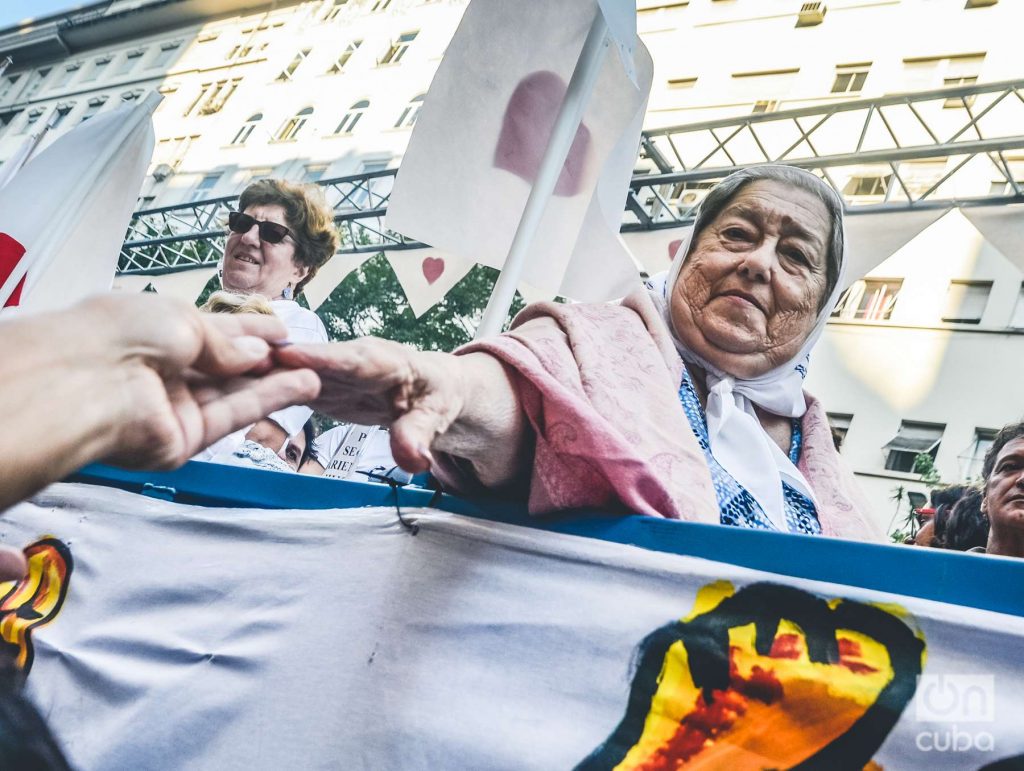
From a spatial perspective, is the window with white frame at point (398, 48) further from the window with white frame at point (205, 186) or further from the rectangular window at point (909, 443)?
the rectangular window at point (909, 443)

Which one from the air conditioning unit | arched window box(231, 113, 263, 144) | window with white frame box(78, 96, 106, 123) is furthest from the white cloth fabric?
window with white frame box(78, 96, 106, 123)

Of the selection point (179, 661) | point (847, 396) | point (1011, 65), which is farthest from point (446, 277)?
point (1011, 65)

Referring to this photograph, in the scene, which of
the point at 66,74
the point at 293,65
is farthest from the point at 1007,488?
the point at 66,74

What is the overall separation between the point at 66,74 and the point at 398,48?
18365 mm

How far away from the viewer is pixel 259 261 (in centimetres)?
381

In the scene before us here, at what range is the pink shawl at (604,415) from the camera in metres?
1.34

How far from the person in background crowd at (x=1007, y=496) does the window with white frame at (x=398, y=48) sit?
98.3 feet

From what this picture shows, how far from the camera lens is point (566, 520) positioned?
4.41ft

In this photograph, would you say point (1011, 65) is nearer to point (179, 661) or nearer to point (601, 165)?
point (601, 165)

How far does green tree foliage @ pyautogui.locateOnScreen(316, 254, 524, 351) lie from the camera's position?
845 inches

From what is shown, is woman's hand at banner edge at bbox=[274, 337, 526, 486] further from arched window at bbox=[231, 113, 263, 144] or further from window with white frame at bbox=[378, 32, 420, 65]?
arched window at bbox=[231, 113, 263, 144]

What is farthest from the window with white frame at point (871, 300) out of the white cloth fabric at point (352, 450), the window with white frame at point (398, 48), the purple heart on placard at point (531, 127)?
the window with white frame at point (398, 48)

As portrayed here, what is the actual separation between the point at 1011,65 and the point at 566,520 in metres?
21.7

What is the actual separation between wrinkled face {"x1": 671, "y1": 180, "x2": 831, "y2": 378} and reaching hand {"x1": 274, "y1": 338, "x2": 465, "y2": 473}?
879 mm
